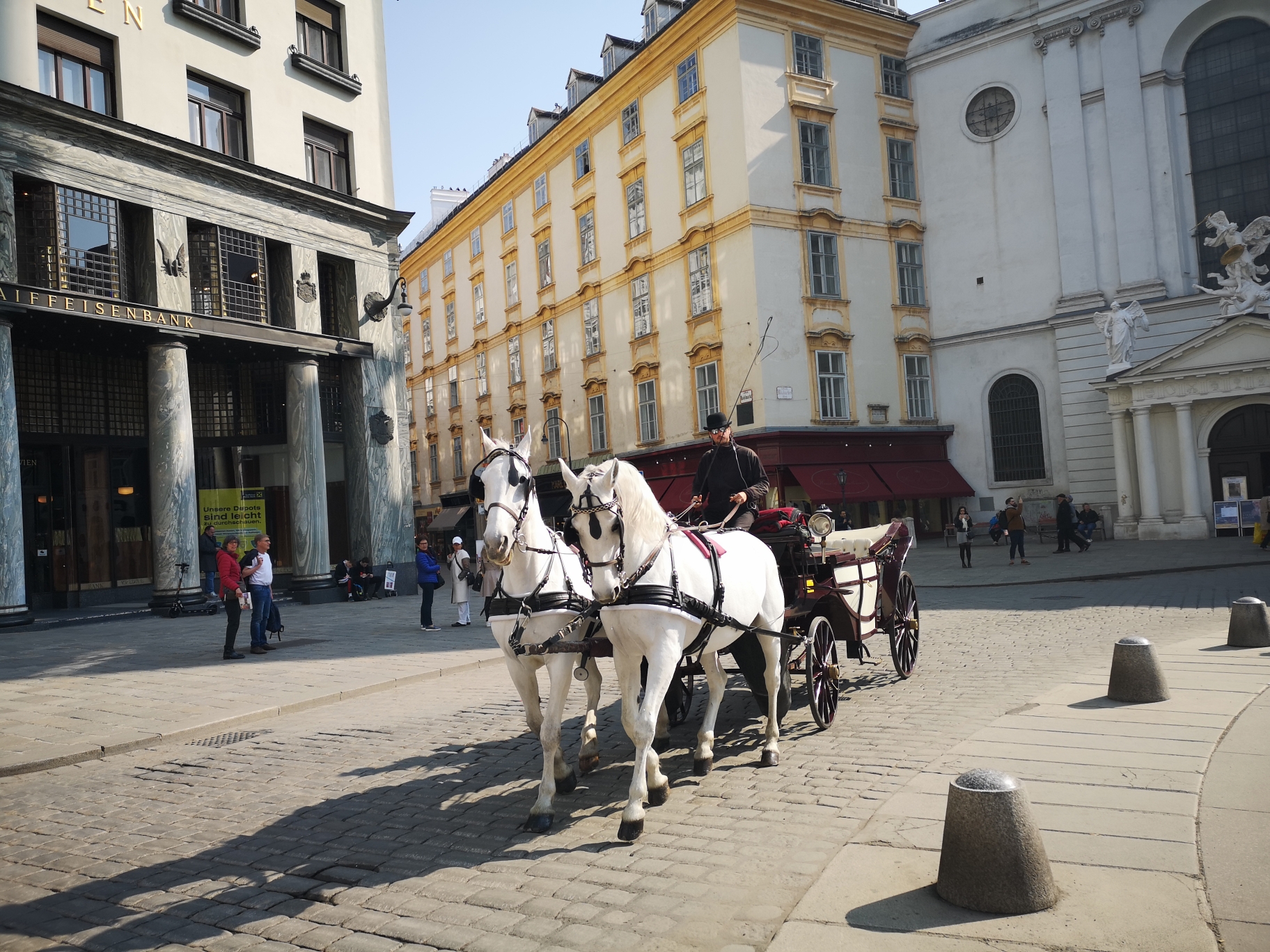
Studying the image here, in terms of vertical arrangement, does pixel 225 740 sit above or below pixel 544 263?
below

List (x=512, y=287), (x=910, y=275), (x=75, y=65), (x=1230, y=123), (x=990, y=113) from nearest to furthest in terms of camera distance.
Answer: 1. (x=75, y=65)
2. (x=1230, y=123)
3. (x=990, y=113)
4. (x=910, y=275)
5. (x=512, y=287)

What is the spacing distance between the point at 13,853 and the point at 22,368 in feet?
60.3

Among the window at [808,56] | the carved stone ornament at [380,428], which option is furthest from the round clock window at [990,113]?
the carved stone ornament at [380,428]

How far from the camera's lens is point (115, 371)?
72.3ft

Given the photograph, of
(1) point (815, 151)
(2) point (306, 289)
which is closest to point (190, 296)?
(2) point (306, 289)

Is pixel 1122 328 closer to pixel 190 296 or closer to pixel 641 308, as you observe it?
pixel 641 308

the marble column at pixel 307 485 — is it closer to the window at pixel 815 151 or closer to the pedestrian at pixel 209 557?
the pedestrian at pixel 209 557

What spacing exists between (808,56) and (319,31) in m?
16.3

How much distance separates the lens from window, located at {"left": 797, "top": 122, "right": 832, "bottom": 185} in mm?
30984

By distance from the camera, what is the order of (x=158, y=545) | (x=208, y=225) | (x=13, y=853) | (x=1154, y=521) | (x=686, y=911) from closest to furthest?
(x=686, y=911)
(x=13, y=853)
(x=158, y=545)
(x=208, y=225)
(x=1154, y=521)

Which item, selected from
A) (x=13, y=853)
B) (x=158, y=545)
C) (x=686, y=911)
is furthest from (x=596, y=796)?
(x=158, y=545)

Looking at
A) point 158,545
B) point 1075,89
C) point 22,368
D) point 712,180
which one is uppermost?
point 1075,89

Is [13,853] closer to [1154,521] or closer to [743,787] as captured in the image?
[743,787]

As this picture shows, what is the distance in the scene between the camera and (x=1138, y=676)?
7305mm
